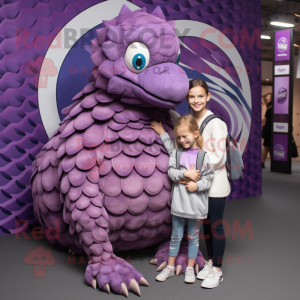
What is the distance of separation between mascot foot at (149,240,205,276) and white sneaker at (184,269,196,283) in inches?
2.7

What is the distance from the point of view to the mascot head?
199 centimetres

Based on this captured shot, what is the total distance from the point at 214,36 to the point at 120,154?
213cm

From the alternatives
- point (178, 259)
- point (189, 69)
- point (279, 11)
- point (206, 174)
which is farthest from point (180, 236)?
point (279, 11)

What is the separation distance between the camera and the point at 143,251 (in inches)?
95.9

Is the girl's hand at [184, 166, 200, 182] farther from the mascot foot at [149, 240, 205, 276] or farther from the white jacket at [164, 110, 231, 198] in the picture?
the mascot foot at [149, 240, 205, 276]

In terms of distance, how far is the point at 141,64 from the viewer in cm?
203

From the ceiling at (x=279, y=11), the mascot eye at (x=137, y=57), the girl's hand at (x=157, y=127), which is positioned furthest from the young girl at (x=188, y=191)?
the ceiling at (x=279, y=11)

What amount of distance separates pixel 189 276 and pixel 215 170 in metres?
0.59

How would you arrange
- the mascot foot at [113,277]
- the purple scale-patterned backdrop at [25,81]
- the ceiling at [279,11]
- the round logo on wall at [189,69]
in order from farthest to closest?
the ceiling at [279,11] → the round logo on wall at [189,69] → the purple scale-patterned backdrop at [25,81] → the mascot foot at [113,277]

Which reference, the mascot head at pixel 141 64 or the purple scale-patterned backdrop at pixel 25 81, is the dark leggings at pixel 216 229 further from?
the purple scale-patterned backdrop at pixel 25 81

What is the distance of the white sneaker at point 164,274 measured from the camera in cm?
202

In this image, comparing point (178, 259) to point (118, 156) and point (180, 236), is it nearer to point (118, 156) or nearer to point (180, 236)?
point (180, 236)

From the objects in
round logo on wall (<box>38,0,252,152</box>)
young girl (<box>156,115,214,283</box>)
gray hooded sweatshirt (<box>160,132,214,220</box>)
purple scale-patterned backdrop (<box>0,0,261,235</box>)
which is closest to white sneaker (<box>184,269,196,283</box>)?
young girl (<box>156,115,214,283</box>)

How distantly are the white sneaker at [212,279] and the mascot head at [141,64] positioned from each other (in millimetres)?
938
